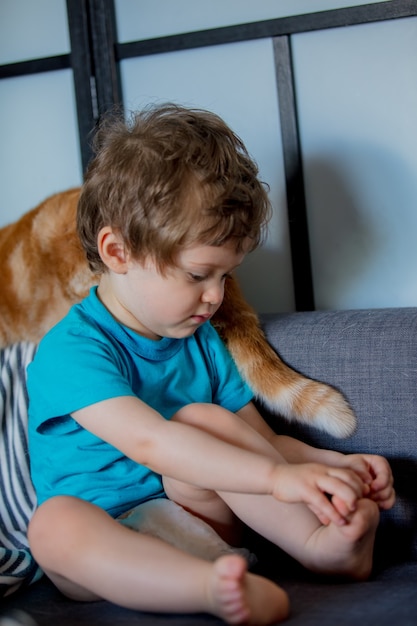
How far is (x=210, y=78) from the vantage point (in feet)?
6.36

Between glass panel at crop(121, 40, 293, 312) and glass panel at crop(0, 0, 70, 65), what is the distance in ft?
0.56

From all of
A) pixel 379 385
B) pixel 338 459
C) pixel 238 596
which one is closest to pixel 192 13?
pixel 379 385

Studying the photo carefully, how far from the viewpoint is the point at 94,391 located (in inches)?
47.6

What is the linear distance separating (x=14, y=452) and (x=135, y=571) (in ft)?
1.93

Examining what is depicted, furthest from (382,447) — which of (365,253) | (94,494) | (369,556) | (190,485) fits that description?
(365,253)

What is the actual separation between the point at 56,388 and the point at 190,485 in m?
0.24

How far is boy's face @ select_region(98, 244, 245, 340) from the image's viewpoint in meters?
1.23

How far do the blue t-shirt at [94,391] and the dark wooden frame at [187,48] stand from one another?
1.95ft

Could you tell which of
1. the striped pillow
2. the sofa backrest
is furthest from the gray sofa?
the striped pillow

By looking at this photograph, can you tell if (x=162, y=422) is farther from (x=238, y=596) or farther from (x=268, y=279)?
(x=268, y=279)

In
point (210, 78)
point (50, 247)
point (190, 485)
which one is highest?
point (210, 78)

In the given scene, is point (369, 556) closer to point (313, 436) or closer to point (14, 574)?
point (313, 436)

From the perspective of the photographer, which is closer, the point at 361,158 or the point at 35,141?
the point at 361,158

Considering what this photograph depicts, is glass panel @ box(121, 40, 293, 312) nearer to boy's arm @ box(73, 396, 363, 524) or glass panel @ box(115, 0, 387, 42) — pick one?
glass panel @ box(115, 0, 387, 42)
